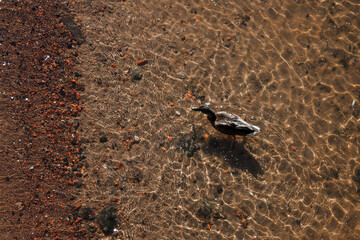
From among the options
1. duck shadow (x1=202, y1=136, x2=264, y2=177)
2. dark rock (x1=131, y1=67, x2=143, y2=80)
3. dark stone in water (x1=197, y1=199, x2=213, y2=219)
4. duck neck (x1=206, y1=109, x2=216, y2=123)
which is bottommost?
dark stone in water (x1=197, y1=199, x2=213, y2=219)

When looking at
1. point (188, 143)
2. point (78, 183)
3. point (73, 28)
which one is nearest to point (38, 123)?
point (78, 183)

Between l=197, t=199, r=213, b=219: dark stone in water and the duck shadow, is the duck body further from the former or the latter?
l=197, t=199, r=213, b=219: dark stone in water

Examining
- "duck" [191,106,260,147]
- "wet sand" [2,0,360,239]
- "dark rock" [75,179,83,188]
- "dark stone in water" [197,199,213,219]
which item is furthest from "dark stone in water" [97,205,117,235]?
"duck" [191,106,260,147]

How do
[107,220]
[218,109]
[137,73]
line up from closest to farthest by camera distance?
[107,220] < [218,109] < [137,73]

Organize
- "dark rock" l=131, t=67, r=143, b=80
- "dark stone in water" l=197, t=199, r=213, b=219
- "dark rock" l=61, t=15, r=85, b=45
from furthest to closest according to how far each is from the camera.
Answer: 1. "dark rock" l=61, t=15, r=85, b=45
2. "dark rock" l=131, t=67, r=143, b=80
3. "dark stone in water" l=197, t=199, r=213, b=219

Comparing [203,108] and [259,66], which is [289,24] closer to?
[259,66]

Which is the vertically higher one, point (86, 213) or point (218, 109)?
point (218, 109)

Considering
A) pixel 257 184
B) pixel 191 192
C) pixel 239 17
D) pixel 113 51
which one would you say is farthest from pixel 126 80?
pixel 257 184

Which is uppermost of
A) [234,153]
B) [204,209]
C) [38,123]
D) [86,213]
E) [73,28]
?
[73,28]

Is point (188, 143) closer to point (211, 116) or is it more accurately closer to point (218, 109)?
point (211, 116)
